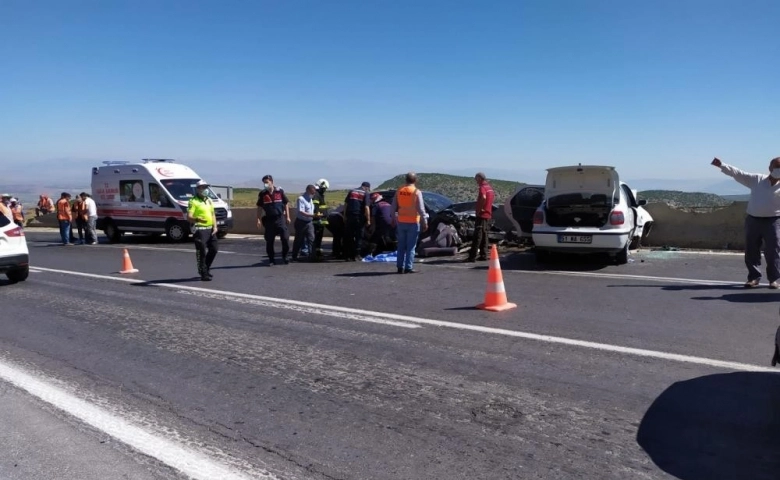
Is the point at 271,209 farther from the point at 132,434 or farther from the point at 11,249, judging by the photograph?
the point at 132,434

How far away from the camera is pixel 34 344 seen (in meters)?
7.03

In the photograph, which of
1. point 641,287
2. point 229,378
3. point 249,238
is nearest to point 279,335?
point 229,378

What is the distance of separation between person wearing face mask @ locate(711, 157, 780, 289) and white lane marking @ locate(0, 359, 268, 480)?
8.10m

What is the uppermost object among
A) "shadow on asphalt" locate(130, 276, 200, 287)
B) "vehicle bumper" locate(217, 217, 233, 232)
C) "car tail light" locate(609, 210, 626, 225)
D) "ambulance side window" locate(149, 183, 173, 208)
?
"ambulance side window" locate(149, 183, 173, 208)

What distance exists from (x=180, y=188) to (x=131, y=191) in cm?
188

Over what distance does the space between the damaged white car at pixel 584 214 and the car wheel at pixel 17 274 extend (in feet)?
31.5

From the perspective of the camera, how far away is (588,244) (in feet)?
37.8

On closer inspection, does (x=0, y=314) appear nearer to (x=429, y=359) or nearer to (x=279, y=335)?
(x=279, y=335)

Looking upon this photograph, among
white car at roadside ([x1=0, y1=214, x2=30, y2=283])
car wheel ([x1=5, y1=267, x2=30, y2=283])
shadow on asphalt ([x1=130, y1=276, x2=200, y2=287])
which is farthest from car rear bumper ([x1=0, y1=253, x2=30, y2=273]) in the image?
shadow on asphalt ([x1=130, y1=276, x2=200, y2=287])

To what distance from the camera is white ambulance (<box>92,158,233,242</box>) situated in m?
21.5

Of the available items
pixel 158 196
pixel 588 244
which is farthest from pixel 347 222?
pixel 158 196

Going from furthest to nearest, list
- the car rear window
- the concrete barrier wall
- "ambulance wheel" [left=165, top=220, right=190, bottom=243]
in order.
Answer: "ambulance wheel" [left=165, top=220, right=190, bottom=243] < the concrete barrier wall < the car rear window

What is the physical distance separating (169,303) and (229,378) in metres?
4.26

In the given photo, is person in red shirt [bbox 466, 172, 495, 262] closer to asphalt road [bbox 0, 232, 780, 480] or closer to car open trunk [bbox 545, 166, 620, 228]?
car open trunk [bbox 545, 166, 620, 228]
